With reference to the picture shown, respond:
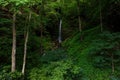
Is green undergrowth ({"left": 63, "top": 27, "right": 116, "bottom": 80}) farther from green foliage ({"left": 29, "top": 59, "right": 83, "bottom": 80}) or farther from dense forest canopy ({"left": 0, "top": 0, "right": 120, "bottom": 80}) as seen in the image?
green foliage ({"left": 29, "top": 59, "right": 83, "bottom": 80})

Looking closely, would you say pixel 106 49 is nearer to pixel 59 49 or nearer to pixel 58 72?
pixel 59 49

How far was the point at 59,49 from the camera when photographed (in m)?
17.7

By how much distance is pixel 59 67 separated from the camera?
14.0m

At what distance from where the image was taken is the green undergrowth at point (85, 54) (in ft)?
51.1

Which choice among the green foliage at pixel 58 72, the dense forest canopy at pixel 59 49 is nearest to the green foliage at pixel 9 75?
the dense forest canopy at pixel 59 49

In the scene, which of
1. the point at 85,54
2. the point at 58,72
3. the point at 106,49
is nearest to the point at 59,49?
the point at 85,54

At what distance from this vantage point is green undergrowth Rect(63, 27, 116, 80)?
15578 millimetres

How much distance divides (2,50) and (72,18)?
1419 cm

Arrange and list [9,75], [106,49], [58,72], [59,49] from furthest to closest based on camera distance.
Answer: [59,49], [106,49], [9,75], [58,72]

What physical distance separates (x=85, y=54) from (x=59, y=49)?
230cm

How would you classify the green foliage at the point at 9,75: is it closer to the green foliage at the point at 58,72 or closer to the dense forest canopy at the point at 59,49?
the dense forest canopy at the point at 59,49

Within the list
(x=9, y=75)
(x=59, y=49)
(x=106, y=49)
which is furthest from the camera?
(x=59, y=49)

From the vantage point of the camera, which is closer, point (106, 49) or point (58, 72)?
point (58, 72)

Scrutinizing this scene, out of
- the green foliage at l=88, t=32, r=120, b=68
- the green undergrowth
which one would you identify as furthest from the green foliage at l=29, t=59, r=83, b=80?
the green foliage at l=88, t=32, r=120, b=68
